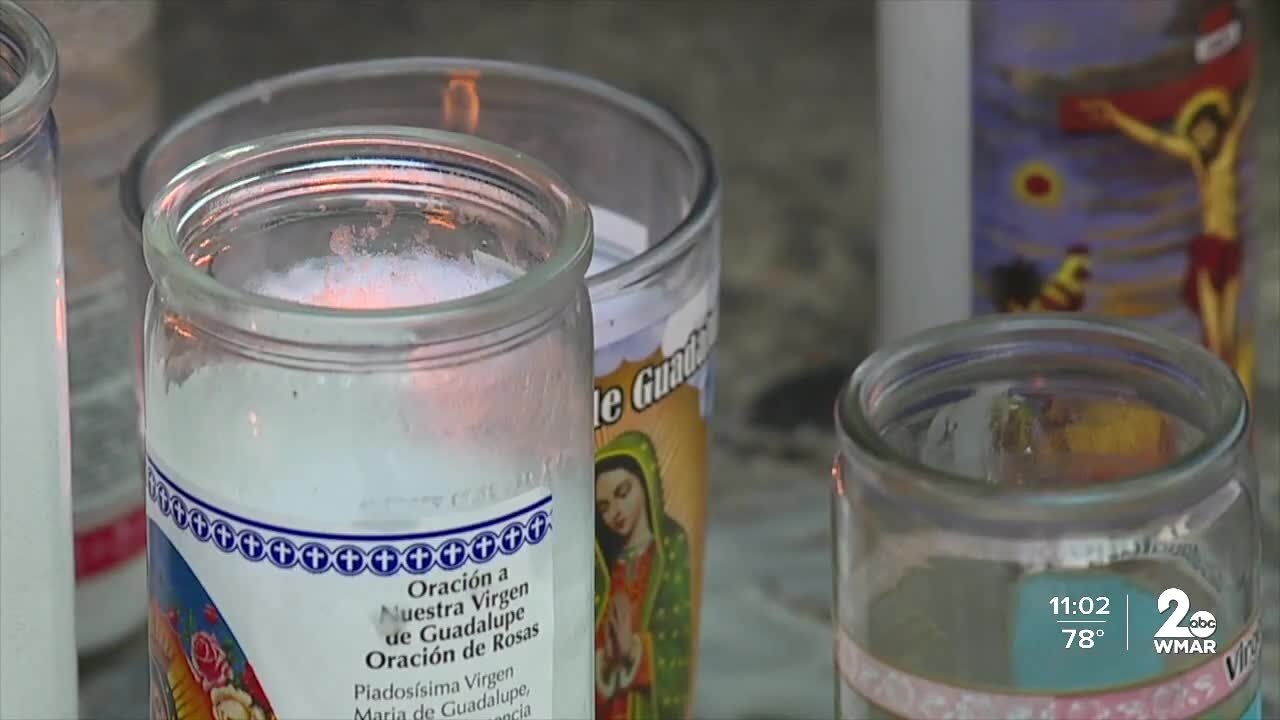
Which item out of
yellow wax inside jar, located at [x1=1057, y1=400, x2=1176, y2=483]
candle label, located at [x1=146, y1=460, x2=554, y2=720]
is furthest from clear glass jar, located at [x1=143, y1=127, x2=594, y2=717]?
yellow wax inside jar, located at [x1=1057, y1=400, x2=1176, y2=483]

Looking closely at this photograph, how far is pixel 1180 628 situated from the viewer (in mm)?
428

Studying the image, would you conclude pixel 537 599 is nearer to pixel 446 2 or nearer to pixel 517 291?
pixel 517 291

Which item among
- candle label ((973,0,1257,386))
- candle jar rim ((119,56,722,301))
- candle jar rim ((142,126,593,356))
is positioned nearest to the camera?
candle jar rim ((142,126,593,356))

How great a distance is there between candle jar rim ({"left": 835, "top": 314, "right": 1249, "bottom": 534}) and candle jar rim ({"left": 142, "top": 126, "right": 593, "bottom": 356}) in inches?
2.5

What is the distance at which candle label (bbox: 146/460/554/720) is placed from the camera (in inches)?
15.4

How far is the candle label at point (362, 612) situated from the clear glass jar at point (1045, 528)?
6cm

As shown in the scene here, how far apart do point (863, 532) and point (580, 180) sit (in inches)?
7.2

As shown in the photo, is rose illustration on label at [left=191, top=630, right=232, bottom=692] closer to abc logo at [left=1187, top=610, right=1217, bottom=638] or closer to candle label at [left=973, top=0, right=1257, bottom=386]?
abc logo at [left=1187, top=610, right=1217, bottom=638]

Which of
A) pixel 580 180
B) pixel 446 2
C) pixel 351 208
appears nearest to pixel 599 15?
pixel 446 2

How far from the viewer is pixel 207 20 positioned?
0.81 meters

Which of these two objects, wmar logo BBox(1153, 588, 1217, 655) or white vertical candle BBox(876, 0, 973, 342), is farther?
white vertical candle BBox(876, 0, 973, 342)

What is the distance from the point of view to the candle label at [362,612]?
0.39 meters

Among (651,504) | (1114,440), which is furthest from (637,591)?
(1114,440)

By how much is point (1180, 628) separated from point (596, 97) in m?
0.21
